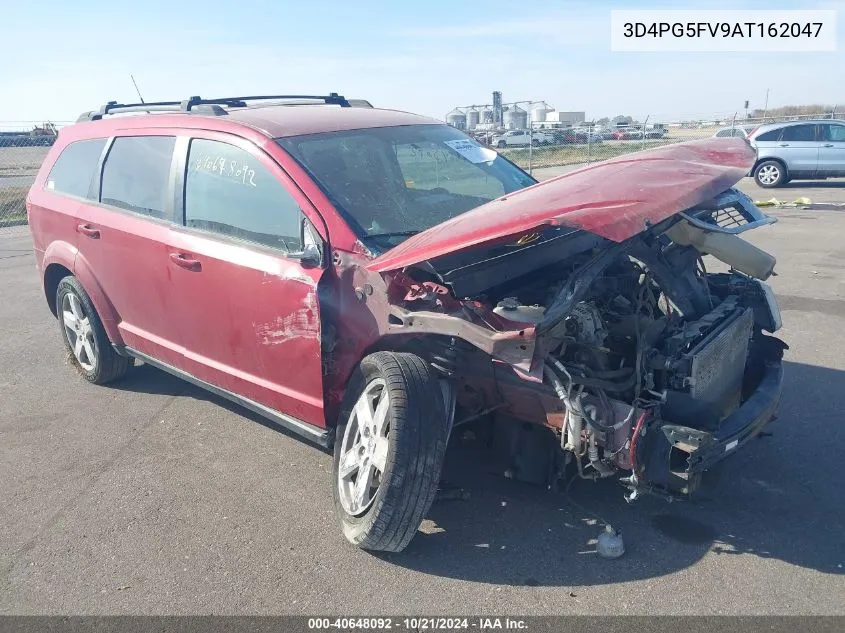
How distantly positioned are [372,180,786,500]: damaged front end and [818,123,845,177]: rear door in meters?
15.2

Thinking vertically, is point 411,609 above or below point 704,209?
below

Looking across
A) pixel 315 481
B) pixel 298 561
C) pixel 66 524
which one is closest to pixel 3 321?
pixel 66 524

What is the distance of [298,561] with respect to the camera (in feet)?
10.8

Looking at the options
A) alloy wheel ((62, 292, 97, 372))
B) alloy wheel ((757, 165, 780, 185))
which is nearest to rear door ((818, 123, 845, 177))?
alloy wheel ((757, 165, 780, 185))

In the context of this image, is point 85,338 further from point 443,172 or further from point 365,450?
point 365,450

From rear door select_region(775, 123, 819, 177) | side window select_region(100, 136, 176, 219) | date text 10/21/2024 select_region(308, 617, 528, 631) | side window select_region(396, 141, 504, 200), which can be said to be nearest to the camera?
date text 10/21/2024 select_region(308, 617, 528, 631)

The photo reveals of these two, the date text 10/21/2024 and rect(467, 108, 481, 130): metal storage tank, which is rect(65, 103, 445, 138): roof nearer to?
the date text 10/21/2024

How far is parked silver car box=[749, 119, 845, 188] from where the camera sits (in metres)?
16.9

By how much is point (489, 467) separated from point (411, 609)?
3.46ft

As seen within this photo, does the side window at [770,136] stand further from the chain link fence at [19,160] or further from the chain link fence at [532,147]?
the chain link fence at [19,160]

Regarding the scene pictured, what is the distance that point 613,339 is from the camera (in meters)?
3.57

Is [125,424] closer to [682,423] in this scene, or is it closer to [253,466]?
[253,466]

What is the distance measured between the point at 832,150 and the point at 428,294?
55.8ft

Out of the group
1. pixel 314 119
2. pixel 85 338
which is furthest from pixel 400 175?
pixel 85 338
